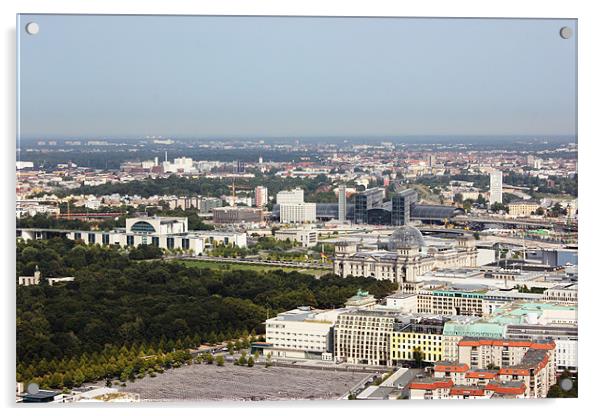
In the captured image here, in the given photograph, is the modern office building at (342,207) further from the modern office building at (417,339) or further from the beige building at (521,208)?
the modern office building at (417,339)

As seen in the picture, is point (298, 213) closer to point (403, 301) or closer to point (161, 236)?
point (161, 236)

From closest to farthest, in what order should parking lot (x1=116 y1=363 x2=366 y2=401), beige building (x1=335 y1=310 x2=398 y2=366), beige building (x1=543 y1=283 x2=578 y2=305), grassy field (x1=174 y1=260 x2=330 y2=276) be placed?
parking lot (x1=116 y1=363 x2=366 y2=401) → beige building (x1=543 y1=283 x2=578 y2=305) → beige building (x1=335 y1=310 x2=398 y2=366) → grassy field (x1=174 y1=260 x2=330 y2=276)

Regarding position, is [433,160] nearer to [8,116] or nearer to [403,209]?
[403,209]

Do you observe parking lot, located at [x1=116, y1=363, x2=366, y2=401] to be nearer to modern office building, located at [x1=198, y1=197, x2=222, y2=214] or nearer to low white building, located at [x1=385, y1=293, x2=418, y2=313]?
low white building, located at [x1=385, y1=293, x2=418, y2=313]

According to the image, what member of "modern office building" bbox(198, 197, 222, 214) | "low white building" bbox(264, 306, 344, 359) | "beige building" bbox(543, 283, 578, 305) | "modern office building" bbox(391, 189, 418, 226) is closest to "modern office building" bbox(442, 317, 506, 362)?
"beige building" bbox(543, 283, 578, 305)

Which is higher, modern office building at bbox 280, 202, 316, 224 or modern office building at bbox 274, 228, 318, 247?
modern office building at bbox 280, 202, 316, 224

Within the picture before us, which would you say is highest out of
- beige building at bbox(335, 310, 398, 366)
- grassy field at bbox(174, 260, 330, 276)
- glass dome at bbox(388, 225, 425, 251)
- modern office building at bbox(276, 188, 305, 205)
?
modern office building at bbox(276, 188, 305, 205)

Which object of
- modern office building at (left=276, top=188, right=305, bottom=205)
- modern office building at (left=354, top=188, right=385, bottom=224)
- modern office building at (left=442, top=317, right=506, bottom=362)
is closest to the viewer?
modern office building at (left=442, top=317, right=506, bottom=362)

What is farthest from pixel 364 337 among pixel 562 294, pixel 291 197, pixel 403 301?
pixel 291 197
